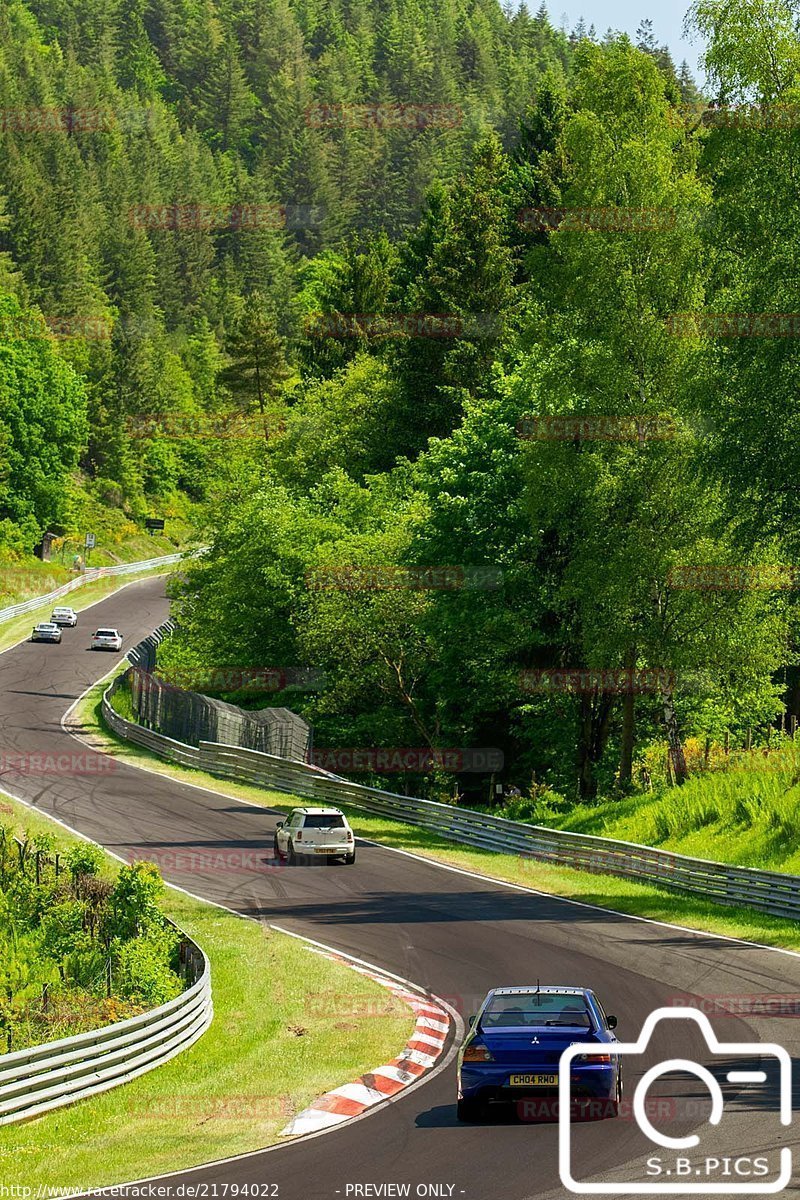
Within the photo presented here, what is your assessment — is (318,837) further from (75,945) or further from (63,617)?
(63,617)

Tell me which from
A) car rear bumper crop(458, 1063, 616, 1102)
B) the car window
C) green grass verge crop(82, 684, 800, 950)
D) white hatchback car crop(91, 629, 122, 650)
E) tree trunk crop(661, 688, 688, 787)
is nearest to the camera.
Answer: car rear bumper crop(458, 1063, 616, 1102)

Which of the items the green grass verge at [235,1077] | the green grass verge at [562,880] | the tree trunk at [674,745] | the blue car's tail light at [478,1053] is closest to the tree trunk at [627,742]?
the tree trunk at [674,745]

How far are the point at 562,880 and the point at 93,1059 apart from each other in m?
19.8

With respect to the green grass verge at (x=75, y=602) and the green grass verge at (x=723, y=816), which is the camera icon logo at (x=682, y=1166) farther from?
the green grass verge at (x=75, y=602)

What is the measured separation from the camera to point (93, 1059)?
19.0 metres

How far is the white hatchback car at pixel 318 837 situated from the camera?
38.7m

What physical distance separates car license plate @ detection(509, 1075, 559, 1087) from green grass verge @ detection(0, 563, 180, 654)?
7249cm

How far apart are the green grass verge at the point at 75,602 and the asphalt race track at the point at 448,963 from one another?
32.5 metres

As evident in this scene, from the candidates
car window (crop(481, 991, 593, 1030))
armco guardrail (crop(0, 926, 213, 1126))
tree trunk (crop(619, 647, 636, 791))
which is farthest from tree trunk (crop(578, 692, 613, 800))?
car window (crop(481, 991, 593, 1030))

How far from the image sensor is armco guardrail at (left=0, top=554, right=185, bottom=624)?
10188 cm

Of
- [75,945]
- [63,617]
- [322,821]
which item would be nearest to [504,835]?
[322,821]

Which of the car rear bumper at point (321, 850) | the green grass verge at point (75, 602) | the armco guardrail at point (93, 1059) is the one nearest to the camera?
the armco guardrail at point (93, 1059)

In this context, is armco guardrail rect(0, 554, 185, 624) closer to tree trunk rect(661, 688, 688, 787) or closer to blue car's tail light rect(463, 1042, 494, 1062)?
tree trunk rect(661, 688, 688, 787)

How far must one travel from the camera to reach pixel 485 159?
84562 millimetres
